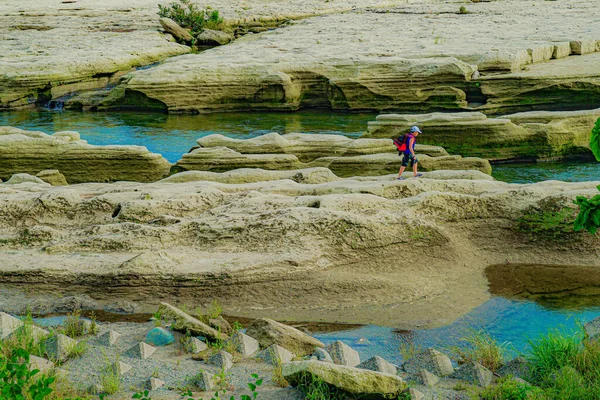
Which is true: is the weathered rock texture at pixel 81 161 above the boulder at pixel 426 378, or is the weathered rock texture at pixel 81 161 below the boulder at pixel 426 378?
below

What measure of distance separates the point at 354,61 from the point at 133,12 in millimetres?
22589

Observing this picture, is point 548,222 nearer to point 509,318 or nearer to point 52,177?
point 509,318

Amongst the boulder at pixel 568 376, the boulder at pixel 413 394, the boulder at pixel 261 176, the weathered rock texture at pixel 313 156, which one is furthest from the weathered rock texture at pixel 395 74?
the boulder at pixel 413 394

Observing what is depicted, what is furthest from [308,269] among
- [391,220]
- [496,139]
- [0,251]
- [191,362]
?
[496,139]

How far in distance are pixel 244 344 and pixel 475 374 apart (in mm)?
2598

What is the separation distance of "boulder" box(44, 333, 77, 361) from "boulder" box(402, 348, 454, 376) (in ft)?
12.3

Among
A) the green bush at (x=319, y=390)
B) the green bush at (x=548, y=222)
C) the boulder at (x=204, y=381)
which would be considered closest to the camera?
the green bush at (x=319, y=390)

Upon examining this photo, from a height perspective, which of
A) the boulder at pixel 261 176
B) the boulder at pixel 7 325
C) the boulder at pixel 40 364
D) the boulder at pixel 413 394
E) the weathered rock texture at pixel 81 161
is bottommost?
the weathered rock texture at pixel 81 161

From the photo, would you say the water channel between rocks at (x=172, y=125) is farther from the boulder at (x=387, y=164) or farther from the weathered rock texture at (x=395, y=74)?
the boulder at (x=387, y=164)

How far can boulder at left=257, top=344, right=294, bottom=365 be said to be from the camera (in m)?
8.62

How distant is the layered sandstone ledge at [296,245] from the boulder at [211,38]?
85.2 feet

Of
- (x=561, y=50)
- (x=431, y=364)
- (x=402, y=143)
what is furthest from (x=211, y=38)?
(x=431, y=364)

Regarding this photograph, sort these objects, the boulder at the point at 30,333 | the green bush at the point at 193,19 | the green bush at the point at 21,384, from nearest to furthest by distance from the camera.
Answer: the green bush at the point at 21,384 < the boulder at the point at 30,333 < the green bush at the point at 193,19

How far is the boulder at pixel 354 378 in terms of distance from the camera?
7504mm
